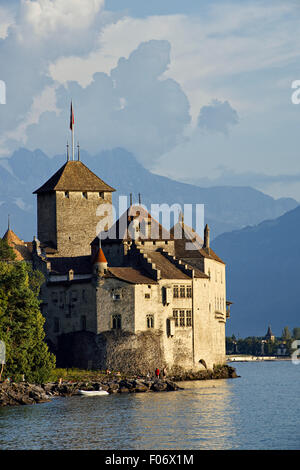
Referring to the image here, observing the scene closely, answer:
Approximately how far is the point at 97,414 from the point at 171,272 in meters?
34.0

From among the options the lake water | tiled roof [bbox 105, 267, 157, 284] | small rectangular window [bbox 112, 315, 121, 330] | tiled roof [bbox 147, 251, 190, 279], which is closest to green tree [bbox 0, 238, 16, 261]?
tiled roof [bbox 105, 267, 157, 284]

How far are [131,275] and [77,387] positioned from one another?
578 inches

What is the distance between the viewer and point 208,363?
111m

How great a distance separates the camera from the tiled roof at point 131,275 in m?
102

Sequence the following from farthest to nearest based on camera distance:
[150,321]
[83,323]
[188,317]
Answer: [188,317] < [83,323] < [150,321]

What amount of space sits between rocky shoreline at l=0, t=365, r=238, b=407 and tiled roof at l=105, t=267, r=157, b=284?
31.3 ft

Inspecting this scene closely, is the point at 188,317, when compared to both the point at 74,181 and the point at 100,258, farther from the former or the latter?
the point at 74,181

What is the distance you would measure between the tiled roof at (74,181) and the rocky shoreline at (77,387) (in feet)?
86.9

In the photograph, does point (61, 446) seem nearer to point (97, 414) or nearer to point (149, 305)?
point (97, 414)

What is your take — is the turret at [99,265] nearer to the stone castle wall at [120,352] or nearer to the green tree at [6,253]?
the stone castle wall at [120,352]

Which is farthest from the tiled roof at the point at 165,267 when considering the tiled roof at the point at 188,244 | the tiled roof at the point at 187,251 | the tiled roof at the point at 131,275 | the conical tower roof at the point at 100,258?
the conical tower roof at the point at 100,258

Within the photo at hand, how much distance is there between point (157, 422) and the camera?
69.5 metres

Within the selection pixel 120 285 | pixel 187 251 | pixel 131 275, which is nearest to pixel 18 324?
pixel 120 285
